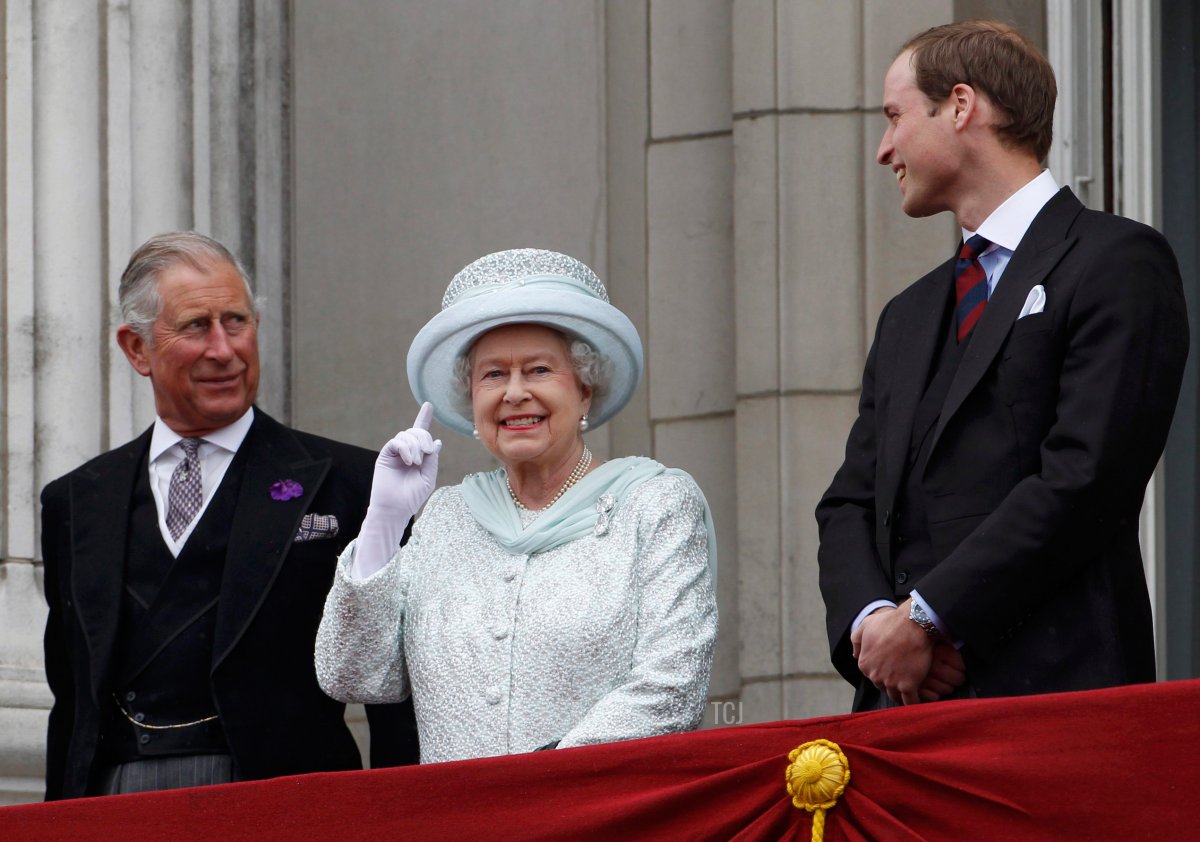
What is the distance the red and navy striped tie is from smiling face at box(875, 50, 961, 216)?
9cm

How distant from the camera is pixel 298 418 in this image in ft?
18.9

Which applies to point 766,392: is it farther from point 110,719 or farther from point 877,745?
point 877,745

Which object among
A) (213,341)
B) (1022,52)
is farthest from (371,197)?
(1022,52)

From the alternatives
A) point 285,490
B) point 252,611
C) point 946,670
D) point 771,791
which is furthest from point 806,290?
point 771,791

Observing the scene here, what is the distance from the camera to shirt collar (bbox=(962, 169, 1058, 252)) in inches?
136

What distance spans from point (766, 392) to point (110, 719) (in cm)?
211

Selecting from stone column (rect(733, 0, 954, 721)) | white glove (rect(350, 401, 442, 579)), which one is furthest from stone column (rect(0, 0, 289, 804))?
white glove (rect(350, 401, 442, 579))

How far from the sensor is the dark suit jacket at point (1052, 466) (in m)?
3.16

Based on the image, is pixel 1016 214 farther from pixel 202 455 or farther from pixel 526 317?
pixel 202 455

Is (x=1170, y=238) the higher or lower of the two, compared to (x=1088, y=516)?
higher

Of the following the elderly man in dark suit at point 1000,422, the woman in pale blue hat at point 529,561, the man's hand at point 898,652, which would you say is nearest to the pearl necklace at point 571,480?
the woman in pale blue hat at point 529,561

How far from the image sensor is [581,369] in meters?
3.72

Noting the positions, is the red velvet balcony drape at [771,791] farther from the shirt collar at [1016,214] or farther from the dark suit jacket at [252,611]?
the shirt collar at [1016,214]

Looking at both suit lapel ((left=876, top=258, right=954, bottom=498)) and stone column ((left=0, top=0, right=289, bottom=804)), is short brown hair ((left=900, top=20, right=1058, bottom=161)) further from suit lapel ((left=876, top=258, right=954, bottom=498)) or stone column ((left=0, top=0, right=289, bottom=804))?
stone column ((left=0, top=0, right=289, bottom=804))
